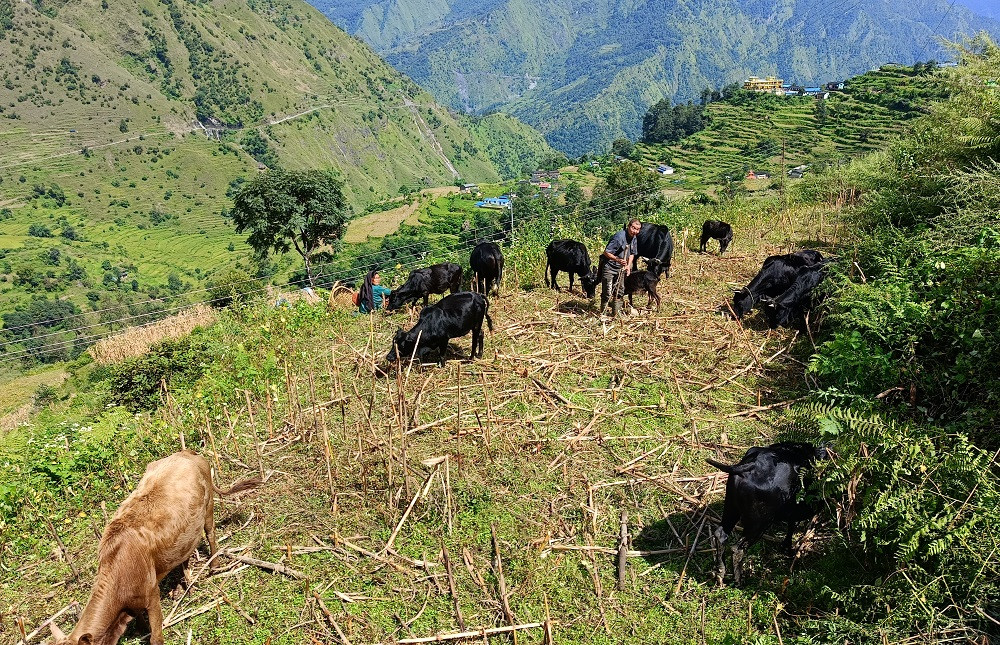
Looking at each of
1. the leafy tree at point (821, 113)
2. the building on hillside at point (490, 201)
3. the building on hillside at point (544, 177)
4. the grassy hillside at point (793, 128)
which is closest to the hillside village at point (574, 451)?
the grassy hillside at point (793, 128)

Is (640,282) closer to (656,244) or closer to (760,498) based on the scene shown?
(656,244)

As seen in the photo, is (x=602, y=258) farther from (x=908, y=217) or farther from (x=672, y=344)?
(x=908, y=217)

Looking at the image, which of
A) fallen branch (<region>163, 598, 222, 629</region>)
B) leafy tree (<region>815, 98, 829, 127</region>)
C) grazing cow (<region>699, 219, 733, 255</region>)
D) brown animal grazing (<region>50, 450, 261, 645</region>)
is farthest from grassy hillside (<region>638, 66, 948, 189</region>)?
fallen branch (<region>163, 598, 222, 629</region>)

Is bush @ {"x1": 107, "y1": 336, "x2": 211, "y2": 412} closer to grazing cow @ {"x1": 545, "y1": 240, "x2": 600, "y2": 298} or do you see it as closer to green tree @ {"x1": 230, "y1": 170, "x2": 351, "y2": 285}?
grazing cow @ {"x1": 545, "y1": 240, "x2": 600, "y2": 298}

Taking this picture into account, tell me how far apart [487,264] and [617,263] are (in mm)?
3156

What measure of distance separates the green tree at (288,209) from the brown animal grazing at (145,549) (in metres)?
20.5

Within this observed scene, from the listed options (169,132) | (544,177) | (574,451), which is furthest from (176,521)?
(169,132)

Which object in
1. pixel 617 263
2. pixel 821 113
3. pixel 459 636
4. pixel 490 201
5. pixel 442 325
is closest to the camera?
pixel 459 636

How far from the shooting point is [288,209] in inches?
1011

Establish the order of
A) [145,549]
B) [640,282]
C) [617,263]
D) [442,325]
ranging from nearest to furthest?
[145,549], [442,325], [617,263], [640,282]

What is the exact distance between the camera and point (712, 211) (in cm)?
2014

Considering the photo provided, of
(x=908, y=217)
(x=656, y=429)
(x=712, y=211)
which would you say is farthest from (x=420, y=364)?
(x=712, y=211)

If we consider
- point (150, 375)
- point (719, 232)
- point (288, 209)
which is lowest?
point (150, 375)

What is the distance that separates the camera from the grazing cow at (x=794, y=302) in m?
9.88
